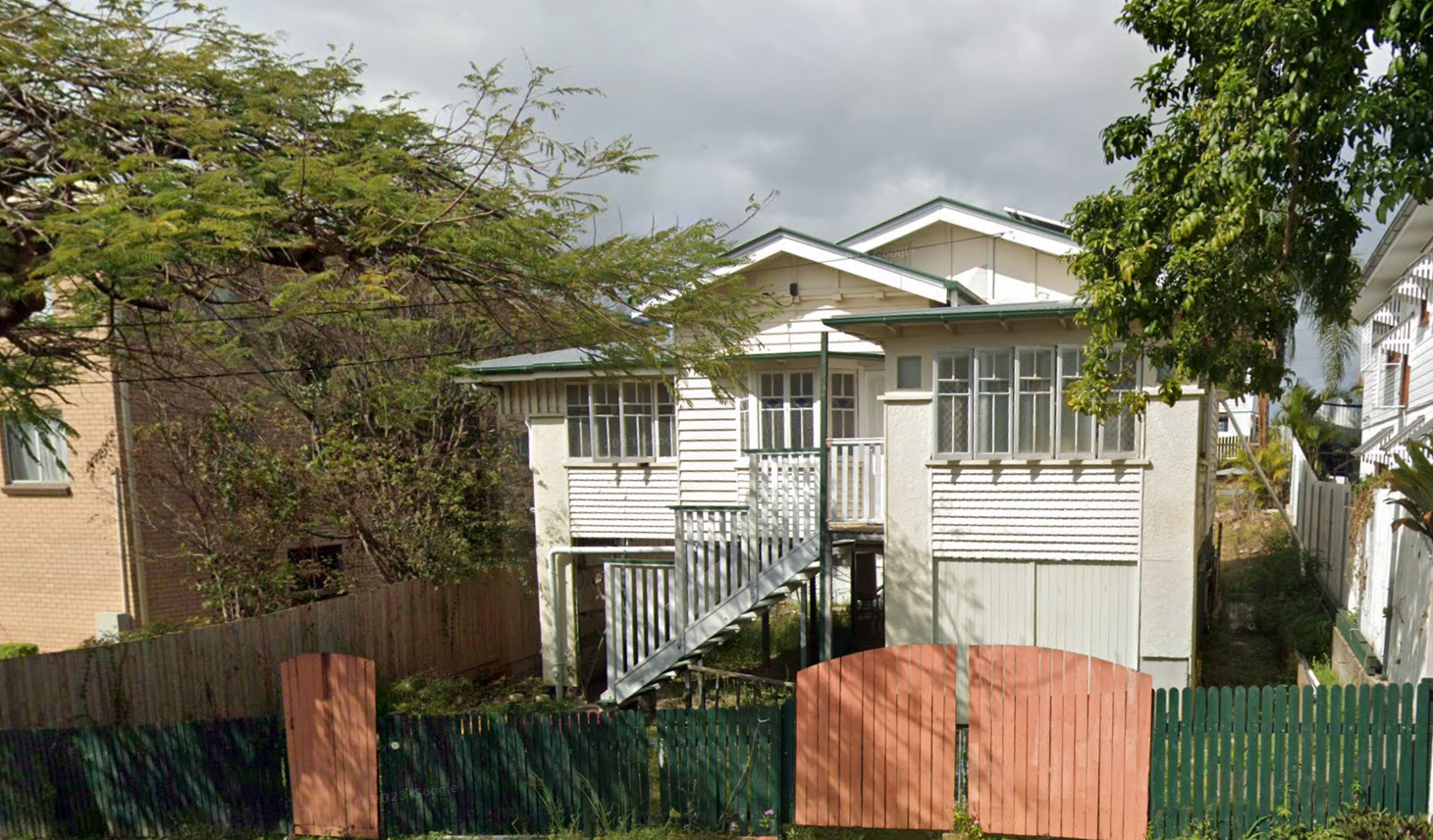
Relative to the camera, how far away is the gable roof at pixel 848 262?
39.8ft

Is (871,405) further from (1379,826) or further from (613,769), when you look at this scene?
(1379,826)

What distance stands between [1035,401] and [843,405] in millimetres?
3299

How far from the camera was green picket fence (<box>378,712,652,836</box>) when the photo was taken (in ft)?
23.5

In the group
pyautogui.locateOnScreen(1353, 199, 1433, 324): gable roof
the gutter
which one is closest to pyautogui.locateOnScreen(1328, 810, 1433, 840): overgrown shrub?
pyautogui.locateOnScreen(1353, 199, 1433, 324): gable roof

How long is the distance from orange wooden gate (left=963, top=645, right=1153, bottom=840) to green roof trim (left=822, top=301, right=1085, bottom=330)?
4.35 m

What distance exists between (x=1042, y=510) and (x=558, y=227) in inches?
252

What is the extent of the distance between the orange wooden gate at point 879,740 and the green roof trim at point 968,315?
4.40m

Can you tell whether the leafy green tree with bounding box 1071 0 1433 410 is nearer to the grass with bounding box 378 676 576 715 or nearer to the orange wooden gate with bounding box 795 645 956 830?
the orange wooden gate with bounding box 795 645 956 830

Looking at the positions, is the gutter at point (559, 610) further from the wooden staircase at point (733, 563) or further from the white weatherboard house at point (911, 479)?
the wooden staircase at point (733, 563)

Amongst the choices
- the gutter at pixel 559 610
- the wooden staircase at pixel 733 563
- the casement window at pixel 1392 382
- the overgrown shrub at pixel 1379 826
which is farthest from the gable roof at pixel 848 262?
the casement window at pixel 1392 382

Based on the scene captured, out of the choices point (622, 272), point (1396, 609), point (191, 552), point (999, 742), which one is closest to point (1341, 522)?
point (1396, 609)

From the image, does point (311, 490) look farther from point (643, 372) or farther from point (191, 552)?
point (643, 372)

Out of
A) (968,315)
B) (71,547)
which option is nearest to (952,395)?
(968,315)

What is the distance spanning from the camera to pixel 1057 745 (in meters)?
6.48
